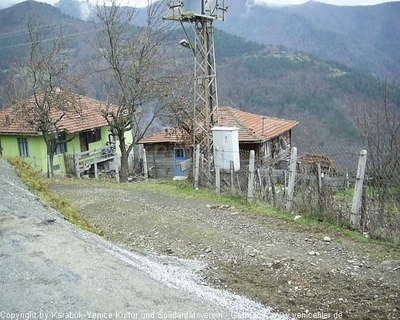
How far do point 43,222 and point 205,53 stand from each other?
9.90 m

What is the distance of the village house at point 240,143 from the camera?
947 inches

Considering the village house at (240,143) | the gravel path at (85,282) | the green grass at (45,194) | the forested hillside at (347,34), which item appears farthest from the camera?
the forested hillside at (347,34)

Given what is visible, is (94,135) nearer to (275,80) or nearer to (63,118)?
(63,118)

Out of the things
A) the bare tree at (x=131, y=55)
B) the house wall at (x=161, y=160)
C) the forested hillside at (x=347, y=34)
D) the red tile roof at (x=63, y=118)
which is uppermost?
the forested hillside at (x=347, y=34)

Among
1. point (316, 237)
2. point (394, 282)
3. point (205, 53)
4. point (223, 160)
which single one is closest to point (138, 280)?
point (394, 282)

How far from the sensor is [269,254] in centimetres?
679

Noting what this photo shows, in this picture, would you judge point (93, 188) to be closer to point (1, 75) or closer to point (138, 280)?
point (138, 280)

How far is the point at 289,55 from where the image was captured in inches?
3757

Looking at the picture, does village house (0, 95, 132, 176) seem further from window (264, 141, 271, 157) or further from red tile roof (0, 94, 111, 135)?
window (264, 141, 271, 157)

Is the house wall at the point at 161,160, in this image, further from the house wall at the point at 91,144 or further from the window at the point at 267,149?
the window at the point at 267,149

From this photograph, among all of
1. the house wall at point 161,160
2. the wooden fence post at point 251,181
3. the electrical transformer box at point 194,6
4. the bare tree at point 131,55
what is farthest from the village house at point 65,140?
the wooden fence post at point 251,181

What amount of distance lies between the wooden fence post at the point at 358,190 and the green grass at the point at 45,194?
481cm

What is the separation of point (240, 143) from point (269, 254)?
57.4 ft

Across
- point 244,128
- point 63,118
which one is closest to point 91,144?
point 63,118
